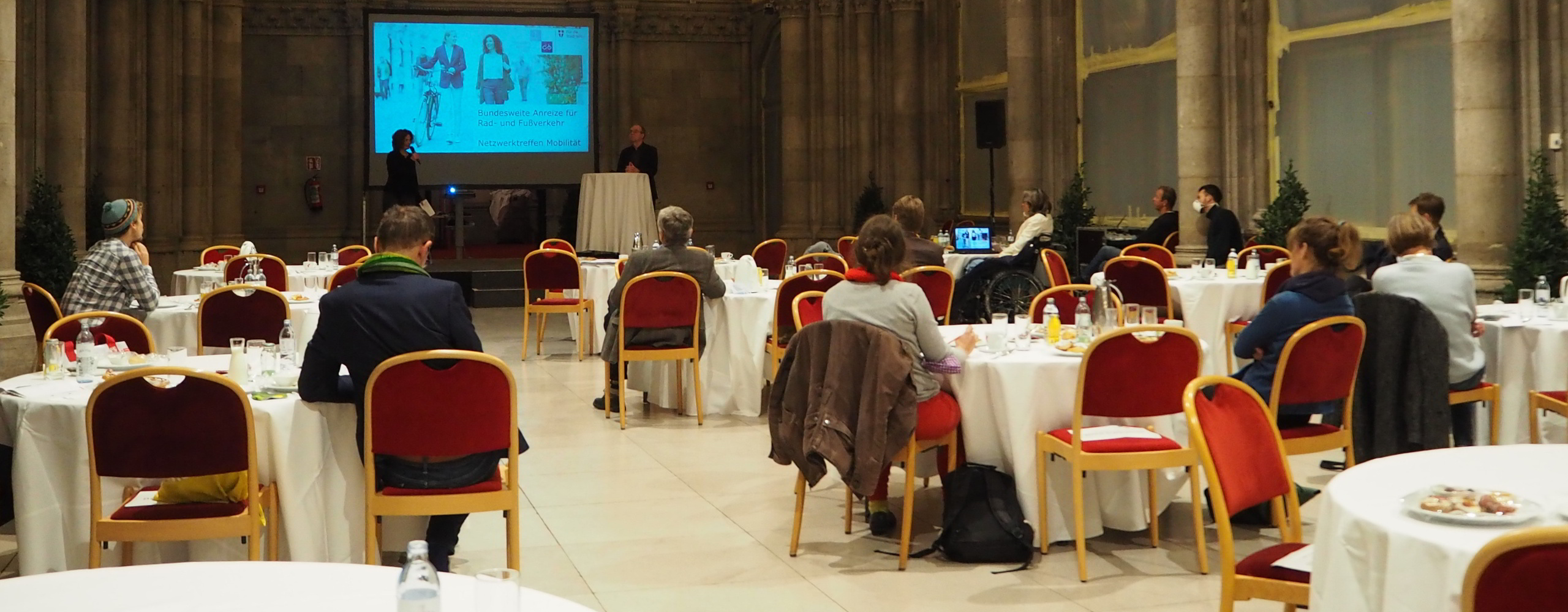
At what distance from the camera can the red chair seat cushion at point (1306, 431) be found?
530 centimetres

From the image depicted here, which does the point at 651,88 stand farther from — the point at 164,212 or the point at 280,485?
the point at 280,485

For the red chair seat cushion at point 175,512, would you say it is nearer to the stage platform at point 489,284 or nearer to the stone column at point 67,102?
the stone column at point 67,102

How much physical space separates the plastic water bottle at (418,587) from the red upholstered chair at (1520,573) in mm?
1493

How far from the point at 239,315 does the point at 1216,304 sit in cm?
534

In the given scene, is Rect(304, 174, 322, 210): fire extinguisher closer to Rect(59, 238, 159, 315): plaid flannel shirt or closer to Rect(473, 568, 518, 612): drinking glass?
Rect(59, 238, 159, 315): plaid flannel shirt

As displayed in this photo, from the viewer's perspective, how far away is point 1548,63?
948 centimetres

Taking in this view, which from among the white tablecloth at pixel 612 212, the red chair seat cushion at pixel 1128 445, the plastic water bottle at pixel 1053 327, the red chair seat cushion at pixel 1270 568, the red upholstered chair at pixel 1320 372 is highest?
the white tablecloth at pixel 612 212

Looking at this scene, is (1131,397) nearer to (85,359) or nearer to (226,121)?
(85,359)

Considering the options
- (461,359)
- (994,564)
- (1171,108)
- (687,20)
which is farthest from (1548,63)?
(687,20)

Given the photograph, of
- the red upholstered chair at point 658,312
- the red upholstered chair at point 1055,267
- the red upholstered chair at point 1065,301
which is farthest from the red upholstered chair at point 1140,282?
the red upholstered chair at point 658,312

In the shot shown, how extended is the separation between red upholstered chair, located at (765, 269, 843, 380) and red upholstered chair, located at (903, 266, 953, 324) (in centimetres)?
63

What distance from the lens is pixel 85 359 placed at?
495 cm

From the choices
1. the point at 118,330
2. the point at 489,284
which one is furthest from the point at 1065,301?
Answer: the point at 489,284

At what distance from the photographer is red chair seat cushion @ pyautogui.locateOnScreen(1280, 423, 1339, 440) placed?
17.4 ft
